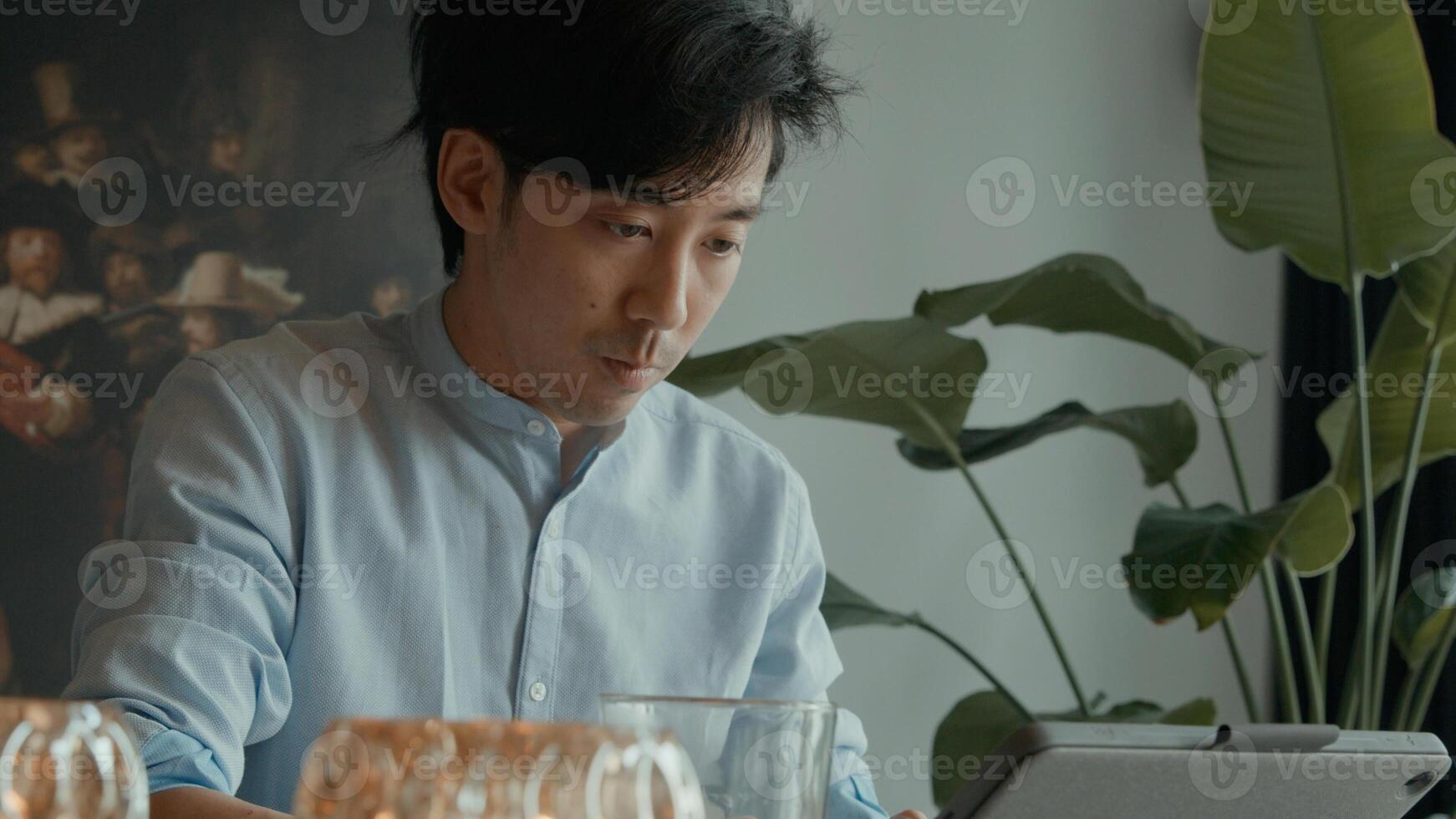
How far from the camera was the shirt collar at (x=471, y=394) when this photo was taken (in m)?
1.13

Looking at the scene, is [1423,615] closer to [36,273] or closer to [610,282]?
[610,282]

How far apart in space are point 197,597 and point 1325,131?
4.71 feet

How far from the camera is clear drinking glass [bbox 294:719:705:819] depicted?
0.96ft

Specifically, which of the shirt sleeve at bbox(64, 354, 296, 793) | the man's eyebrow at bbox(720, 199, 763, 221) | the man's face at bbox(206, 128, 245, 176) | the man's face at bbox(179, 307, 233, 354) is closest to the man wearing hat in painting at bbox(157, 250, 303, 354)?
the man's face at bbox(179, 307, 233, 354)

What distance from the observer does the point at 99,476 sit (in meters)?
1.69

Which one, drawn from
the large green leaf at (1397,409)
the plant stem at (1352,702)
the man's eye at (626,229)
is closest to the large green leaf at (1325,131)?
the large green leaf at (1397,409)

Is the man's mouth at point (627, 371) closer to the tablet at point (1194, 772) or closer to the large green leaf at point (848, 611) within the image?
the tablet at point (1194, 772)

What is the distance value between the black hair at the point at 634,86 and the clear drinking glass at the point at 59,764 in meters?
0.72

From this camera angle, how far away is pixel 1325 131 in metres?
1.72

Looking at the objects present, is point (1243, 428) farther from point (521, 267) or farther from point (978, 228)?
point (521, 267)

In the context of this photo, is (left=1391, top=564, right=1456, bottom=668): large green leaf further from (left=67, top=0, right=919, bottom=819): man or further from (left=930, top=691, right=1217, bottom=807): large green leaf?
(left=67, top=0, right=919, bottom=819): man

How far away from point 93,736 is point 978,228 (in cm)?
238

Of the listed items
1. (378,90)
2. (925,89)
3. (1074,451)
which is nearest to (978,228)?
(925,89)

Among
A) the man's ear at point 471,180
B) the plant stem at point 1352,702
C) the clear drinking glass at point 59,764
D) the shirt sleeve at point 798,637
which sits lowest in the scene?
the plant stem at point 1352,702
